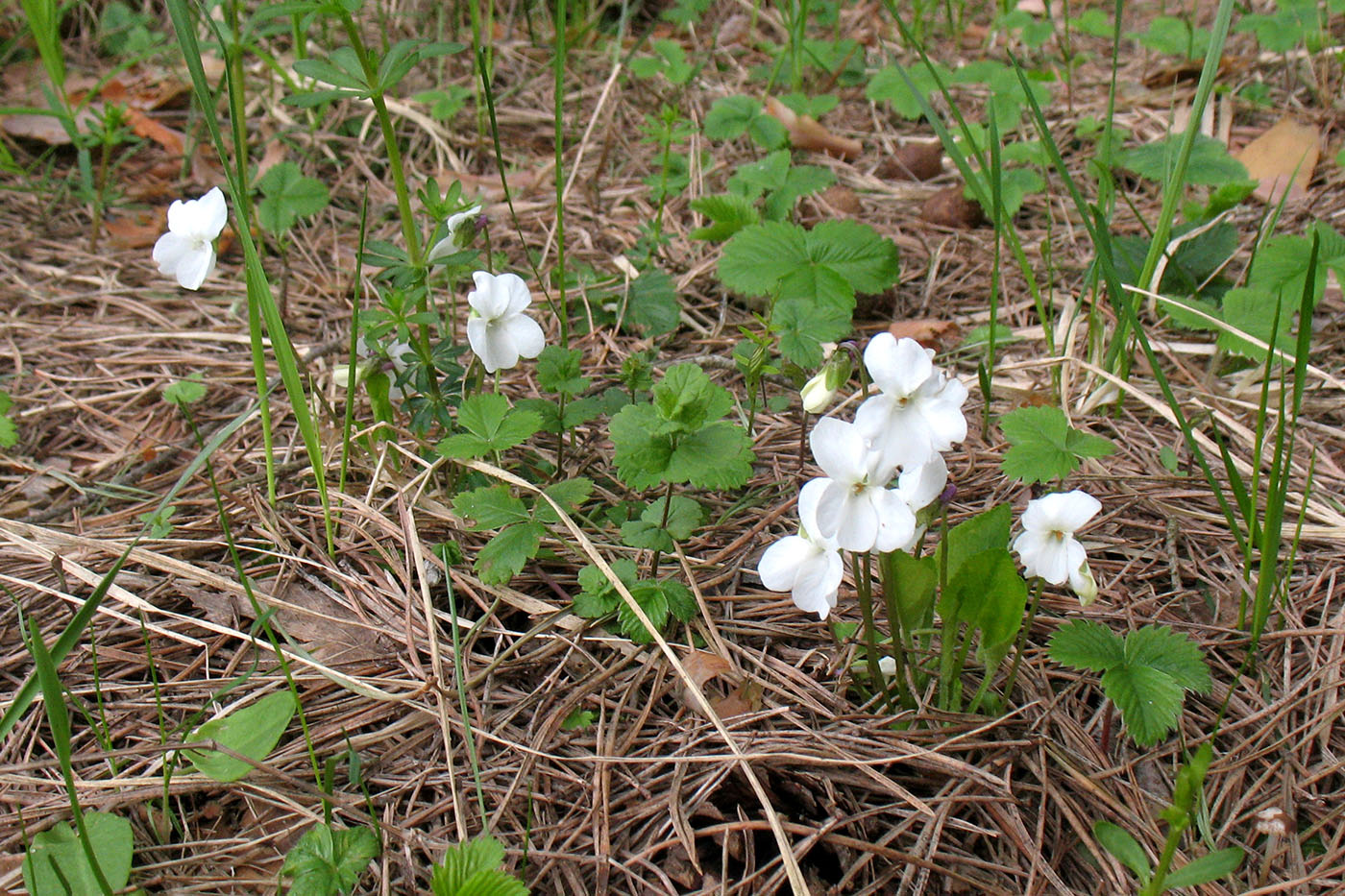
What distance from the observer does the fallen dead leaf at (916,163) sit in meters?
2.98

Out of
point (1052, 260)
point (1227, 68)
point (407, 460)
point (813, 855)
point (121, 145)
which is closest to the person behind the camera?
point (813, 855)

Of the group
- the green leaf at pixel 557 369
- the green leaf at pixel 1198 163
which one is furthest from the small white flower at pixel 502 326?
the green leaf at pixel 1198 163

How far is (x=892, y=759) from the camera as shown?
133 cm

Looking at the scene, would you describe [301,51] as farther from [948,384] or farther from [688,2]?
[948,384]

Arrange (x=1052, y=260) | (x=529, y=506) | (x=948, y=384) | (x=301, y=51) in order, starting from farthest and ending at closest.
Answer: (x=301, y=51) < (x=1052, y=260) < (x=529, y=506) < (x=948, y=384)

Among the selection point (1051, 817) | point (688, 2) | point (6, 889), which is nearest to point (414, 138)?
point (688, 2)

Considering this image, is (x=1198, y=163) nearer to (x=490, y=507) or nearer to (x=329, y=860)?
(x=490, y=507)

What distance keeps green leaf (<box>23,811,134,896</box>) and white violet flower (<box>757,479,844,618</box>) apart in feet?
2.94

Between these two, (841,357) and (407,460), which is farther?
(407,460)

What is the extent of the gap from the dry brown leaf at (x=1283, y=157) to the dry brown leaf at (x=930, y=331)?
3.53ft

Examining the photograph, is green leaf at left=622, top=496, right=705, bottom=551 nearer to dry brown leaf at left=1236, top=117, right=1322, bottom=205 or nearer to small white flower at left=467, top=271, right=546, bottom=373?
small white flower at left=467, top=271, right=546, bottom=373

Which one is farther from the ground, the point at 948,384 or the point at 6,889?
the point at 948,384

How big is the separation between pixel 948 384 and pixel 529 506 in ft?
2.84

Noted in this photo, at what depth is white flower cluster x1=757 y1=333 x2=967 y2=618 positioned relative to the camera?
1153mm
